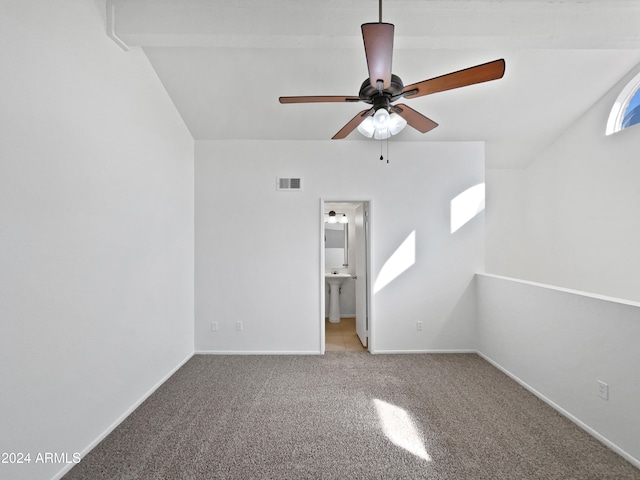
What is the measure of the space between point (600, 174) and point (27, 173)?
5061 millimetres

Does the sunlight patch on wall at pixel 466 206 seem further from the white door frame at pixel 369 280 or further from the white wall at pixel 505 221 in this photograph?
the white door frame at pixel 369 280

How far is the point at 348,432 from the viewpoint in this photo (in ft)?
7.77

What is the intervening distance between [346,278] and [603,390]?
3772mm

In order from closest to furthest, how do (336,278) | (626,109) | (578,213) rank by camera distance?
(626,109) → (578,213) → (336,278)

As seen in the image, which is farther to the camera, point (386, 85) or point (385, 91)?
point (385, 91)

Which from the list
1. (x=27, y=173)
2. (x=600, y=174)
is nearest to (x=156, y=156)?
(x=27, y=173)

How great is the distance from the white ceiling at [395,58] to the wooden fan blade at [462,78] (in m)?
0.89

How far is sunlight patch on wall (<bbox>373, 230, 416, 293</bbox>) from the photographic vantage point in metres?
4.07

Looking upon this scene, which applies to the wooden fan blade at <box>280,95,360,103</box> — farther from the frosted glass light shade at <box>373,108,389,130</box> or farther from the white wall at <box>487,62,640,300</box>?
the white wall at <box>487,62,640,300</box>

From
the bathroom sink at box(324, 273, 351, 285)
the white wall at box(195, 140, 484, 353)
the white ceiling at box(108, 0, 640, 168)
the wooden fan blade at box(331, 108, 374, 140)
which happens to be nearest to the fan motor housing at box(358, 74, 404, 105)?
the wooden fan blade at box(331, 108, 374, 140)

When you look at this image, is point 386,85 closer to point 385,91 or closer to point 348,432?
point 385,91

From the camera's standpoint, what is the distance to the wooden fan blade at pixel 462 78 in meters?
1.58

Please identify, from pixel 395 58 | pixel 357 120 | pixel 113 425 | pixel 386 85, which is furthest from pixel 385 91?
pixel 113 425

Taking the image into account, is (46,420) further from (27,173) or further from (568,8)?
(568,8)
